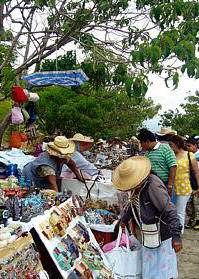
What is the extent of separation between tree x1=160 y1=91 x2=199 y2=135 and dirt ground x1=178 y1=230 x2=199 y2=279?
20.0m

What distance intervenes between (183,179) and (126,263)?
226 cm

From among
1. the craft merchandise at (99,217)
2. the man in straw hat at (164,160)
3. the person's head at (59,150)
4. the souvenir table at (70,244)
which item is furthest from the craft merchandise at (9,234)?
the man in straw hat at (164,160)

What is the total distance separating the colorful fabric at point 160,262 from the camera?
10.7ft

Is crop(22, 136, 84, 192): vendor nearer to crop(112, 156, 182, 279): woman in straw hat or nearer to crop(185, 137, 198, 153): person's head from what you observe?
crop(112, 156, 182, 279): woman in straw hat

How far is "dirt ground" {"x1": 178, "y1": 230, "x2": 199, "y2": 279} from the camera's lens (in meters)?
4.47

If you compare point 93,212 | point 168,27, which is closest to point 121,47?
point 168,27

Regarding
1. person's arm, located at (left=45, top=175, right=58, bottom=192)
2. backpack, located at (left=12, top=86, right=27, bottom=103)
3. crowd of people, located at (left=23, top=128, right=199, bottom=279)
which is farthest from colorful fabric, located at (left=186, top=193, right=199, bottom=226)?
backpack, located at (left=12, top=86, right=27, bottom=103)

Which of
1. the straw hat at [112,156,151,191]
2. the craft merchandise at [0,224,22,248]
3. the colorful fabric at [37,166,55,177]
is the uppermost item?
the straw hat at [112,156,151,191]

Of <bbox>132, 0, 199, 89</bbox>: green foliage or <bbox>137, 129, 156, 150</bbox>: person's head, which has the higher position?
<bbox>132, 0, 199, 89</bbox>: green foliage

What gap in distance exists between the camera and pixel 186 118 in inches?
1075

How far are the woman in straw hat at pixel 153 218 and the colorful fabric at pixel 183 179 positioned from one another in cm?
209

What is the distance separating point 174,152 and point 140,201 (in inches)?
93.5

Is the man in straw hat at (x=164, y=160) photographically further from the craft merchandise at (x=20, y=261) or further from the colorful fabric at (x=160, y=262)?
the craft merchandise at (x=20, y=261)

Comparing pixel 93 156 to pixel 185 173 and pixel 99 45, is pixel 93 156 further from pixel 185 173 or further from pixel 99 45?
pixel 185 173
